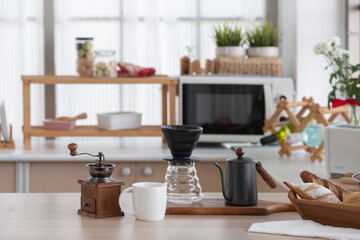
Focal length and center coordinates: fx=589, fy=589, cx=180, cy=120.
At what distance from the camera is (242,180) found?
1.51 m

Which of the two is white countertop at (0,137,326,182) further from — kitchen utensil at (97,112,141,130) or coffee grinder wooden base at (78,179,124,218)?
coffee grinder wooden base at (78,179,124,218)

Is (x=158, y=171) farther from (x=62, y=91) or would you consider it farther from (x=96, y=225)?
(x=96, y=225)

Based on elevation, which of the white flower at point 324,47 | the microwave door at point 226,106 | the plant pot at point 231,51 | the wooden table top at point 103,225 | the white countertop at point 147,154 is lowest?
the wooden table top at point 103,225

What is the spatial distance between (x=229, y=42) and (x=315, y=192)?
192 centimetres

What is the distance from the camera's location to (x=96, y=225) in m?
1.37

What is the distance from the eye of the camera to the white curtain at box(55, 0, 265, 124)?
11.3ft

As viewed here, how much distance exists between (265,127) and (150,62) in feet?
2.95

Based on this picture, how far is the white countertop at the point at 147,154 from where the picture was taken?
2.48 meters

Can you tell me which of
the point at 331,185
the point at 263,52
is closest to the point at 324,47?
the point at 263,52

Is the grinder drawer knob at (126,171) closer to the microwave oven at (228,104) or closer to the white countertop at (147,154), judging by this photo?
the white countertop at (147,154)

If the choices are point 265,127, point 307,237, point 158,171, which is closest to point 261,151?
point 265,127

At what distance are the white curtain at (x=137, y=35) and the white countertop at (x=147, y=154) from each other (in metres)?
0.31

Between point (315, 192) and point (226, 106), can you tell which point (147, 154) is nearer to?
point (226, 106)

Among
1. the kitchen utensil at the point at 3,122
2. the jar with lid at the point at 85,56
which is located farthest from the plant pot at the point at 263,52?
the kitchen utensil at the point at 3,122
